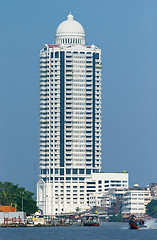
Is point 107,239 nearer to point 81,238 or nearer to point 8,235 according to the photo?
point 81,238

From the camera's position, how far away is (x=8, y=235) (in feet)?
589

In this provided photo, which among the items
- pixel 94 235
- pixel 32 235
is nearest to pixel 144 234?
pixel 94 235

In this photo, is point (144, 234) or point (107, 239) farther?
point (144, 234)

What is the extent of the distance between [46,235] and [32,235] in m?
Answer: 3.81

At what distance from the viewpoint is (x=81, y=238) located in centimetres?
17012

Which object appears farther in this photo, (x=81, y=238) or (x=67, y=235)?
(x=67, y=235)

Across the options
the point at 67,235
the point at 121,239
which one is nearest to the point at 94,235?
the point at 67,235

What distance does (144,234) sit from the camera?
18275 cm

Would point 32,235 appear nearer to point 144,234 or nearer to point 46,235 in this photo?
point 46,235

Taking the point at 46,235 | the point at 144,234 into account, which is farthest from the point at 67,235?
the point at 144,234

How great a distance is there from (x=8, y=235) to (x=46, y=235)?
8142 millimetres

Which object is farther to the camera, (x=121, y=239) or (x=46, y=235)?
(x=46, y=235)

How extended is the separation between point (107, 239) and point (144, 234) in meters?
18.0

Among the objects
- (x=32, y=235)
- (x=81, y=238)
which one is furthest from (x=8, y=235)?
(x=81, y=238)
